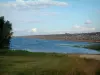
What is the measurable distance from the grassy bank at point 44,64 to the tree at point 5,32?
12 cm

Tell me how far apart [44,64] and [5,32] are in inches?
24.7

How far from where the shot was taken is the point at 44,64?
2.43 m

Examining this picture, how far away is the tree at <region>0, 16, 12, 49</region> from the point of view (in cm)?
250

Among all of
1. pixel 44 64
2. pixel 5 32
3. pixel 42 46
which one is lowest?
pixel 44 64

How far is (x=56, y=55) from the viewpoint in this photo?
2451mm

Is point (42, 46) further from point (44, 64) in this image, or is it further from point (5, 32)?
point (5, 32)

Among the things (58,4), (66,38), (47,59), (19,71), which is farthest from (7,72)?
(58,4)

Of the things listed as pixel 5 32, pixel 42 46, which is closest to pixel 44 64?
pixel 42 46

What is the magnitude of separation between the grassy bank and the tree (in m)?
0.12

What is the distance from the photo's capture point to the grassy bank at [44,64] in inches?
94.3

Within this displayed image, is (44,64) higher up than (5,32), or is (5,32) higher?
(5,32)

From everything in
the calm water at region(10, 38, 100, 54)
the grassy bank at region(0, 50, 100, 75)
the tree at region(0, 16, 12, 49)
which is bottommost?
the grassy bank at region(0, 50, 100, 75)

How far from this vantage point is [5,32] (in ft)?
8.23

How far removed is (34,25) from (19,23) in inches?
7.6
